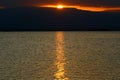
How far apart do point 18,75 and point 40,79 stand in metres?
3.87

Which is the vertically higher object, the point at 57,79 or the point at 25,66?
the point at 25,66

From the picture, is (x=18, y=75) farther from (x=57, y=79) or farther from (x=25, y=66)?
(x=25, y=66)

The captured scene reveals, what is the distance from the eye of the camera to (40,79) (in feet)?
147

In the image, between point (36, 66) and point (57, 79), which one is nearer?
point (57, 79)

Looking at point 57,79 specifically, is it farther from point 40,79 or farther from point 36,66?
point 36,66

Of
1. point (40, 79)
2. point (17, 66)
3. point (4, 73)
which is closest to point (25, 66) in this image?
point (17, 66)

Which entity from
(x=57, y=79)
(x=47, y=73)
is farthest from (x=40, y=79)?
(x=47, y=73)

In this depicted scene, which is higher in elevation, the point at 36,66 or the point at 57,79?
the point at 36,66

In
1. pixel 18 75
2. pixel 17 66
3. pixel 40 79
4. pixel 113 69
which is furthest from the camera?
pixel 17 66

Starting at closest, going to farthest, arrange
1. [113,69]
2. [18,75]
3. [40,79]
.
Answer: [40,79], [18,75], [113,69]

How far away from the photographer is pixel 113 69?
5412 cm

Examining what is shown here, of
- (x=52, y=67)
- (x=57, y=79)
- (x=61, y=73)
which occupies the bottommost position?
(x=57, y=79)

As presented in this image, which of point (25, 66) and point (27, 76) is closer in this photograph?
point (27, 76)

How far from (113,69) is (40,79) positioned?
41.0 feet
